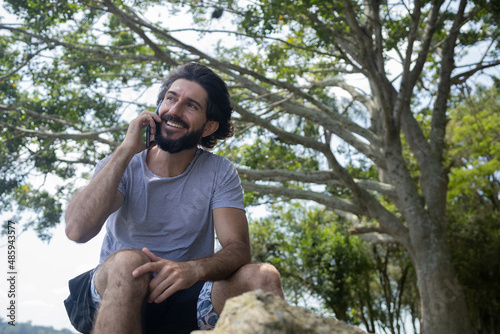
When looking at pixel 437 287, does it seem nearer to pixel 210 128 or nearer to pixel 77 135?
pixel 210 128

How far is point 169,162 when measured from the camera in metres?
2.80

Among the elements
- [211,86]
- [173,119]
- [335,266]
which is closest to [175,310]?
[173,119]

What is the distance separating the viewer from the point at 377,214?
8047 millimetres

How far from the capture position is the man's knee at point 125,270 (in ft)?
6.28

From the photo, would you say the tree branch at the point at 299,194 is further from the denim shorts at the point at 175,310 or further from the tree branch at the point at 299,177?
the denim shorts at the point at 175,310

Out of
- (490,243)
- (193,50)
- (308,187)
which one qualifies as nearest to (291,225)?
(308,187)

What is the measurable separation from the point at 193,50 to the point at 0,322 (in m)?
4.08

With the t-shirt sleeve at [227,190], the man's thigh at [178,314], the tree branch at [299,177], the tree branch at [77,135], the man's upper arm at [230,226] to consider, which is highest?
the tree branch at [77,135]

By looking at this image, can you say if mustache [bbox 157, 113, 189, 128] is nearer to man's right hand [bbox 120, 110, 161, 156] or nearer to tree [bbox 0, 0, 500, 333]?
man's right hand [bbox 120, 110, 161, 156]

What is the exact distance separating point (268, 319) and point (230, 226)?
134 cm

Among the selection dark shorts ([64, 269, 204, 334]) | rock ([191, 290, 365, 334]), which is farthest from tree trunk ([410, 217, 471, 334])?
rock ([191, 290, 365, 334])

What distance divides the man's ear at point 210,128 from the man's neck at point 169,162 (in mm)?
228

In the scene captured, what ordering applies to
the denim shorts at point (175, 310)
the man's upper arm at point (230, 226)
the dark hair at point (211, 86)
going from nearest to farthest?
the denim shorts at point (175, 310)
the man's upper arm at point (230, 226)
the dark hair at point (211, 86)

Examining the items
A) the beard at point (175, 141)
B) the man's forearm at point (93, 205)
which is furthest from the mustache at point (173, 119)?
the man's forearm at point (93, 205)
